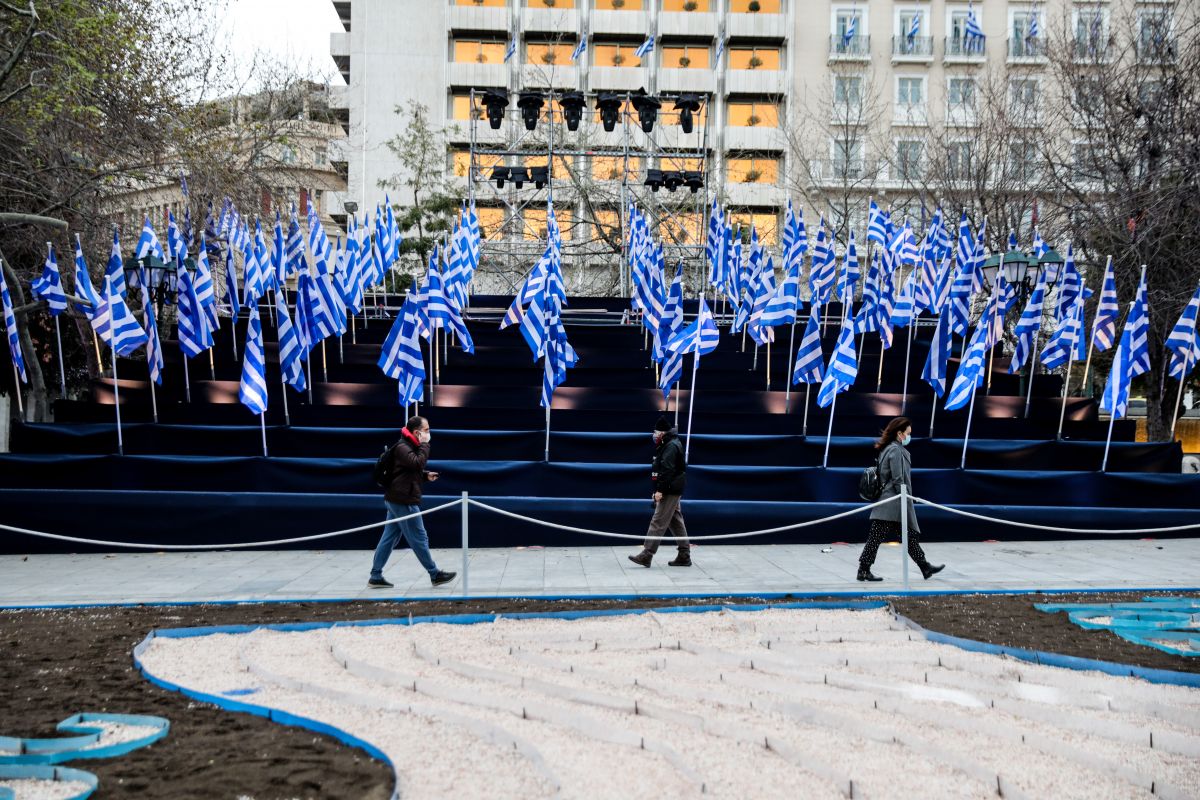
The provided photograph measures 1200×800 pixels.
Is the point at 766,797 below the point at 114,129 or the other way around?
below

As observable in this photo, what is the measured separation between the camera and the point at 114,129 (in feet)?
69.2

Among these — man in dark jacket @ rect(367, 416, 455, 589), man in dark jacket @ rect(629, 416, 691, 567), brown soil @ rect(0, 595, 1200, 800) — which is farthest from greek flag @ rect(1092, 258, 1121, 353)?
man in dark jacket @ rect(367, 416, 455, 589)

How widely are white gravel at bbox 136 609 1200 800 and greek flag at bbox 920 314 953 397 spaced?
9.99 metres

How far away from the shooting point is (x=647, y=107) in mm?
27625

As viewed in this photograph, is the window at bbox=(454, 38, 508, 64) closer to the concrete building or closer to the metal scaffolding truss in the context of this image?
the concrete building

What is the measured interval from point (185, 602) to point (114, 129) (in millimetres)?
14041

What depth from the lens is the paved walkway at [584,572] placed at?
11328mm

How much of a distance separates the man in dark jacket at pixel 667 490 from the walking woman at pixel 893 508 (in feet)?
7.57

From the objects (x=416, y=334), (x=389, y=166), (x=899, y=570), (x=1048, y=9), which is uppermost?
(x=1048, y=9)

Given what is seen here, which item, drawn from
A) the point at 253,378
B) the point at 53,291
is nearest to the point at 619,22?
the point at 53,291

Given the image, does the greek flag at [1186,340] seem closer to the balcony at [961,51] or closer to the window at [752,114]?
the balcony at [961,51]

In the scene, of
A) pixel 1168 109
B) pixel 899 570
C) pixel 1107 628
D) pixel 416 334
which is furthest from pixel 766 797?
pixel 1168 109

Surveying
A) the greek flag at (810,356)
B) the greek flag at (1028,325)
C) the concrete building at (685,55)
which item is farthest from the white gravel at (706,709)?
the concrete building at (685,55)

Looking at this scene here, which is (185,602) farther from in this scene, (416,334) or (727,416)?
(727,416)
